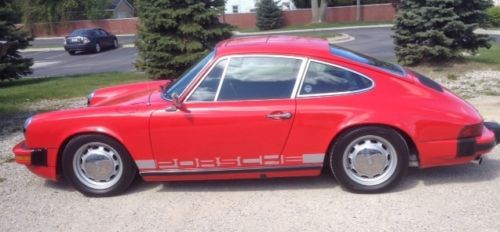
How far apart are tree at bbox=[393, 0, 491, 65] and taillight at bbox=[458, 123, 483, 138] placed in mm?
7922

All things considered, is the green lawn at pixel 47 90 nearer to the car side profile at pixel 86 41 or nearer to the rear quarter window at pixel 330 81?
the rear quarter window at pixel 330 81

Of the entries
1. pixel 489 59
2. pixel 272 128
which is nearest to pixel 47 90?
pixel 272 128

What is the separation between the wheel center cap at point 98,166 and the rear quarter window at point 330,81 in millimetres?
1889

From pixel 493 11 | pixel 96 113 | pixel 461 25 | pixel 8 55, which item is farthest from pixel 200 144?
pixel 493 11

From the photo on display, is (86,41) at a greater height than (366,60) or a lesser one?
lesser

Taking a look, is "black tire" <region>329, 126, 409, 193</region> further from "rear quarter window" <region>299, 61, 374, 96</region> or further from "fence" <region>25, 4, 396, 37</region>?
"fence" <region>25, 4, 396, 37</region>

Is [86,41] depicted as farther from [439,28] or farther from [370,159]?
[370,159]

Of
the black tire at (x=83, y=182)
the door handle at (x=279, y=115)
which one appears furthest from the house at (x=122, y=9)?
the door handle at (x=279, y=115)

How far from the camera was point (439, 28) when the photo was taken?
40.2 feet

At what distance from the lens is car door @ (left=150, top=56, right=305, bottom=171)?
467 centimetres

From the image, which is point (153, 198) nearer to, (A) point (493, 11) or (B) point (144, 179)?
(B) point (144, 179)

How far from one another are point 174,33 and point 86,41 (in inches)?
834

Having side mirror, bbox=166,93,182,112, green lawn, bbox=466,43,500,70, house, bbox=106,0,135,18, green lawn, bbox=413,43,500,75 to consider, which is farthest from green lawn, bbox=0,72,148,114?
house, bbox=106,0,135,18

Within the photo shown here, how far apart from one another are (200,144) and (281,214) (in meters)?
0.95
